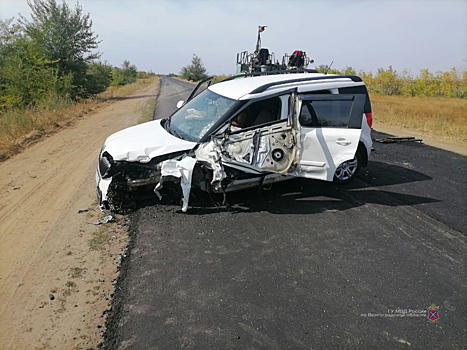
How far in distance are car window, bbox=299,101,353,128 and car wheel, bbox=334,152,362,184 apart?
0.87 m

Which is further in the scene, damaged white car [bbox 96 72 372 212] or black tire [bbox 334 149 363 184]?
black tire [bbox 334 149 363 184]

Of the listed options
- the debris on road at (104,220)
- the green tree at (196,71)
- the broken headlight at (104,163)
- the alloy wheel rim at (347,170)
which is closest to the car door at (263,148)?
the alloy wheel rim at (347,170)

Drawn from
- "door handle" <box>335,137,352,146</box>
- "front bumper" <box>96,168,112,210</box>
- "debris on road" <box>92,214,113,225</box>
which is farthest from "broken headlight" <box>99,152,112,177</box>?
"door handle" <box>335,137,352,146</box>

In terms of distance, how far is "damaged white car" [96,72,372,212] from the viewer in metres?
5.21

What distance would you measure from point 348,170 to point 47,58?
74.6ft

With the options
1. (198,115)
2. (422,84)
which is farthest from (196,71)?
(198,115)

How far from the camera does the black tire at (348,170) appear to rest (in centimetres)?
637

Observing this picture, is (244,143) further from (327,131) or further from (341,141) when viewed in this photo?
(341,141)

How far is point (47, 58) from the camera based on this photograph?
2255 centimetres

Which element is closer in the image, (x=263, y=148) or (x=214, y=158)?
(x=214, y=158)

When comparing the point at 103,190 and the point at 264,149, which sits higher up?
the point at 264,149

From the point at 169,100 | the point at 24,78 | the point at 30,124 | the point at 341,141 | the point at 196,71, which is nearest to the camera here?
the point at 341,141

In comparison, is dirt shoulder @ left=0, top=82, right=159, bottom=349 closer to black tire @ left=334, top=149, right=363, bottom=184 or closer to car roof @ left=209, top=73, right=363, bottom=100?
car roof @ left=209, top=73, right=363, bottom=100

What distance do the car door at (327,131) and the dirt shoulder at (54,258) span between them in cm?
312
